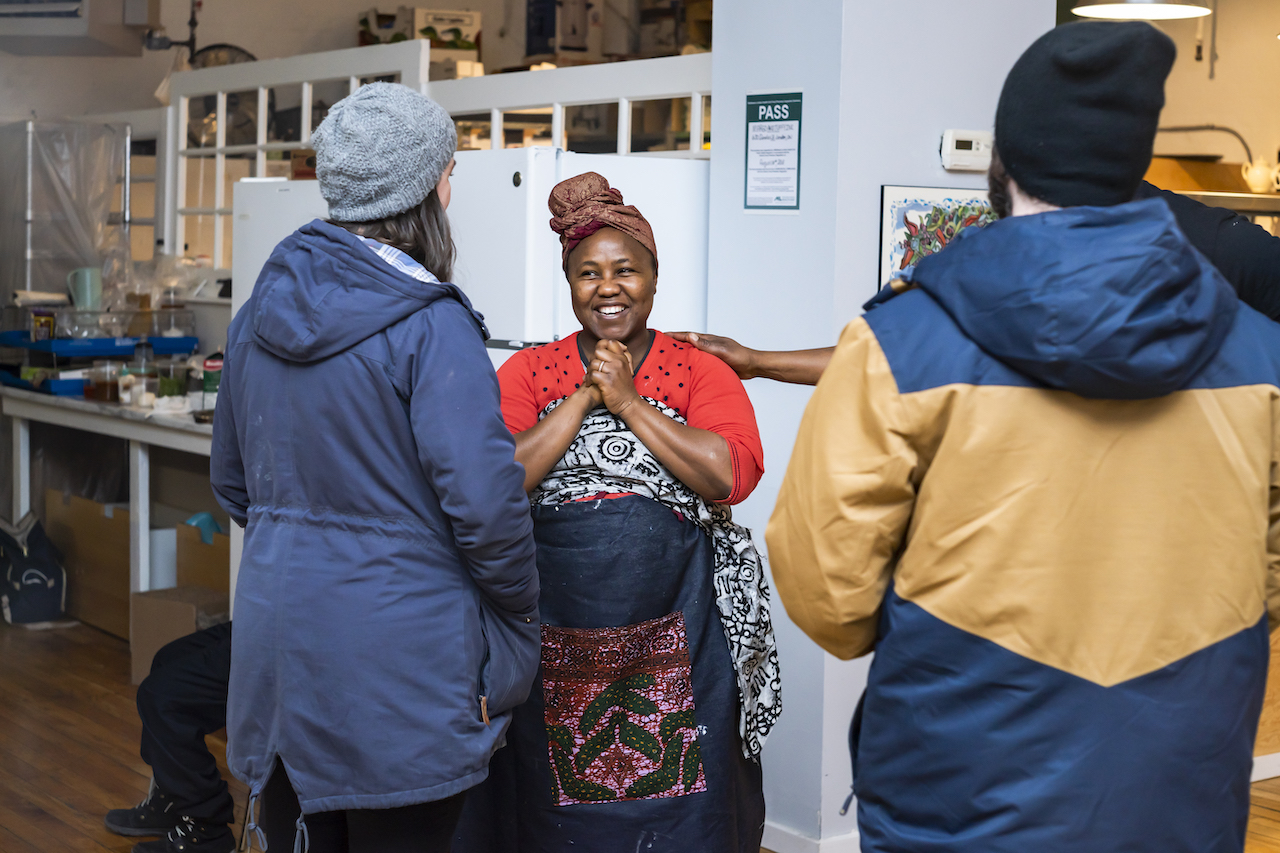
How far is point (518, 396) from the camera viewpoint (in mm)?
2049

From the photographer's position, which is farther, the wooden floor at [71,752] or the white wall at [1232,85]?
the white wall at [1232,85]

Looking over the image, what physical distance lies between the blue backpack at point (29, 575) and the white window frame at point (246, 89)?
4.94ft

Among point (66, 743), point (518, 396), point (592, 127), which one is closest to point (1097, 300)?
point (518, 396)

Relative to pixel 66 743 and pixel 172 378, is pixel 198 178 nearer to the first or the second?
pixel 172 378

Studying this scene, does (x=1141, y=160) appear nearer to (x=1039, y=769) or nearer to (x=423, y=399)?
(x=1039, y=769)

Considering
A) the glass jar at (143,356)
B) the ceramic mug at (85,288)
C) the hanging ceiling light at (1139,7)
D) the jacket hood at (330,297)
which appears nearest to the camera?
the jacket hood at (330,297)

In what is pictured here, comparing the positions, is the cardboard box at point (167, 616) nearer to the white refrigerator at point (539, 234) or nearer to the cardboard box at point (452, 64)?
the white refrigerator at point (539, 234)

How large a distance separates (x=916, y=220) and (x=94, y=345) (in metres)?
3.79

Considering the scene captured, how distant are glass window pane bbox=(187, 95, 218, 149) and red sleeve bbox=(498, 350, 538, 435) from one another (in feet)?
14.2

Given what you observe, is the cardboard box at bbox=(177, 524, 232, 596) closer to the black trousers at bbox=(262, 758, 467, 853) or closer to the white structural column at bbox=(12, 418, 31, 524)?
the white structural column at bbox=(12, 418, 31, 524)

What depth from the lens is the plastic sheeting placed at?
6000 millimetres

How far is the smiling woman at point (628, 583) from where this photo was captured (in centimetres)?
196

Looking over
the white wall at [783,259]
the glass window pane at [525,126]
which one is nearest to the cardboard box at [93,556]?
the glass window pane at [525,126]

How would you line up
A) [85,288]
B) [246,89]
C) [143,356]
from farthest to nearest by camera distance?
[246,89]
[85,288]
[143,356]
